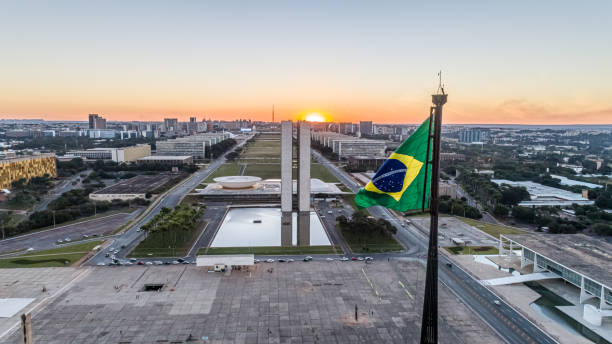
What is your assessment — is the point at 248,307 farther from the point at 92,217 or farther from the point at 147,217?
the point at 92,217

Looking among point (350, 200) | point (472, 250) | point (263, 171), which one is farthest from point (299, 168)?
point (263, 171)

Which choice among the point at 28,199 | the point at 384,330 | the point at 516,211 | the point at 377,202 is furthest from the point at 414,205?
the point at 28,199

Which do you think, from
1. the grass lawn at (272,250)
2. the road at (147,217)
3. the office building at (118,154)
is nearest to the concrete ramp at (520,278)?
the grass lawn at (272,250)

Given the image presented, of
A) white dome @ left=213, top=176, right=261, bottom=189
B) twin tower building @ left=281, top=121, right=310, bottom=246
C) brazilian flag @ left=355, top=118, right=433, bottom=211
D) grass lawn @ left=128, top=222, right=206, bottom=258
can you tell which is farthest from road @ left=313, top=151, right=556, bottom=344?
white dome @ left=213, top=176, right=261, bottom=189

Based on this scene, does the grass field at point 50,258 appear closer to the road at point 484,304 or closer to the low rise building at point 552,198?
the road at point 484,304

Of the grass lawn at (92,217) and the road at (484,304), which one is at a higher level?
the grass lawn at (92,217)
